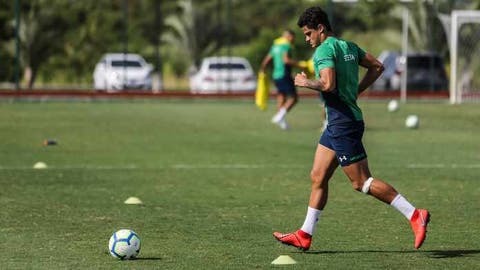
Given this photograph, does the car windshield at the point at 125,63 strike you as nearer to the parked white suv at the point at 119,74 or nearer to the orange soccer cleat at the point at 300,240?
the parked white suv at the point at 119,74

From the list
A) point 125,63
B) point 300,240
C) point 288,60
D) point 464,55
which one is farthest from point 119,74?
point 300,240

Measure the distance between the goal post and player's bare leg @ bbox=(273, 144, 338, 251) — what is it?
32007mm

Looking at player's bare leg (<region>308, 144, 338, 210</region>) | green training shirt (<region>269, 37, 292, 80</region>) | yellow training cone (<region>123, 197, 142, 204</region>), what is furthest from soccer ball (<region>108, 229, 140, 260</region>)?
green training shirt (<region>269, 37, 292, 80</region>)

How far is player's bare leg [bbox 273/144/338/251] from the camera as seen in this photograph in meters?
10.1

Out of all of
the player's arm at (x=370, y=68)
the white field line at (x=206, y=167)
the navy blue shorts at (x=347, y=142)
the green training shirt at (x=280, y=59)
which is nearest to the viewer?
the navy blue shorts at (x=347, y=142)

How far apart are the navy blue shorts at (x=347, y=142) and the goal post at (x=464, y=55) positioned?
1264 inches

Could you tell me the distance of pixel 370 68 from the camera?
10383 millimetres

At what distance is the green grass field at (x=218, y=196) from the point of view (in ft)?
32.3

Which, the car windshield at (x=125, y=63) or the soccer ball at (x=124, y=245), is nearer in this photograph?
the soccer ball at (x=124, y=245)

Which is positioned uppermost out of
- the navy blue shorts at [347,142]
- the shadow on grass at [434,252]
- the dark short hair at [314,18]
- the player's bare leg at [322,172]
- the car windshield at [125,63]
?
the dark short hair at [314,18]

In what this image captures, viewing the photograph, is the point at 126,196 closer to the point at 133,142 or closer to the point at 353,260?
the point at 353,260

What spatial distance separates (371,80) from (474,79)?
37.8 meters

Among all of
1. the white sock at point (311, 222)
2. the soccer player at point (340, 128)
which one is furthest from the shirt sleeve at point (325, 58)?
the white sock at point (311, 222)

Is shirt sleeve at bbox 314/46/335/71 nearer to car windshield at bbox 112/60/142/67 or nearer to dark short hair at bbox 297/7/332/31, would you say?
dark short hair at bbox 297/7/332/31
